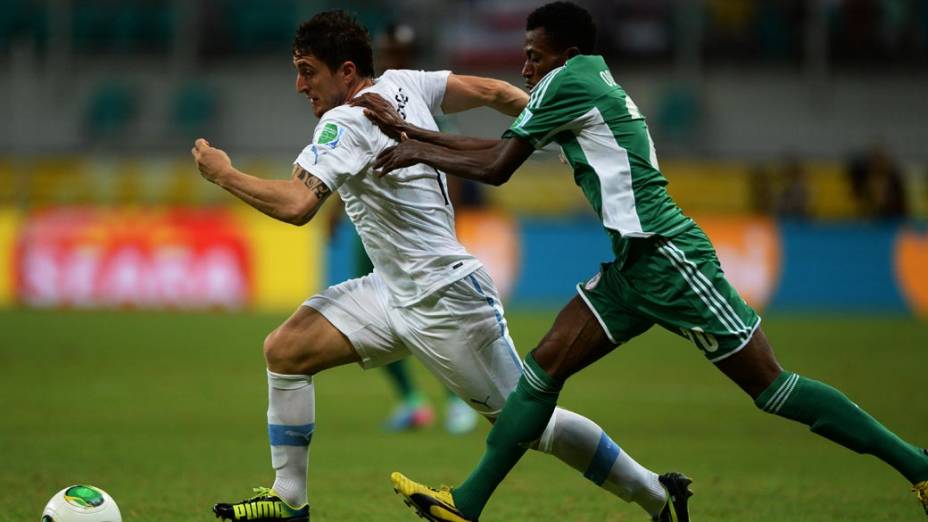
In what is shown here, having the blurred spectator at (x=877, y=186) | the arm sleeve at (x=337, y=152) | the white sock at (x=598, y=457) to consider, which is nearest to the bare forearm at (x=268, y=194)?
the arm sleeve at (x=337, y=152)

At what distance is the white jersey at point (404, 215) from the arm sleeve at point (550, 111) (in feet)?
2.12

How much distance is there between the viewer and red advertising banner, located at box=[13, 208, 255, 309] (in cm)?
1950

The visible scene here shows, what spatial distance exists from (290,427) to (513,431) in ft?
3.38

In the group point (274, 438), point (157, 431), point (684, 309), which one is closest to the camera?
point (684, 309)

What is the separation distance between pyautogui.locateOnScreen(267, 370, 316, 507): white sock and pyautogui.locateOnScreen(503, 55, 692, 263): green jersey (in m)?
1.48

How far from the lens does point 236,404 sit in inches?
456

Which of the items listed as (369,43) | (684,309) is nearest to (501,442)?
(684,309)

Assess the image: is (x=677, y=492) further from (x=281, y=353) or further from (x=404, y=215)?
(x=281, y=353)

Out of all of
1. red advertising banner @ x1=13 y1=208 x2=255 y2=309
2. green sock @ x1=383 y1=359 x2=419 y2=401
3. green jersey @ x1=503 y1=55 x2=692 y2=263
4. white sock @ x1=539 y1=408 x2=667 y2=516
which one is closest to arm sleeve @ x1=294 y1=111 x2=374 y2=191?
green jersey @ x1=503 y1=55 x2=692 y2=263

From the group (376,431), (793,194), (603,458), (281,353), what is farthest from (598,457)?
(793,194)

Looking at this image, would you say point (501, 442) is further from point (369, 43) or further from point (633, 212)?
point (369, 43)

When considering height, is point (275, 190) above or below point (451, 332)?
above

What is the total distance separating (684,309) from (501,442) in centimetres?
95

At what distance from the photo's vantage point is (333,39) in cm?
610
